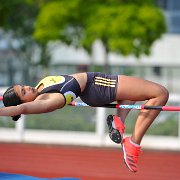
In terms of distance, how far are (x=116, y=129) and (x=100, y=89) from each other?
51cm

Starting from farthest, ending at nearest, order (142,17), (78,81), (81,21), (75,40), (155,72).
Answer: (155,72), (75,40), (81,21), (142,17), (78,81)

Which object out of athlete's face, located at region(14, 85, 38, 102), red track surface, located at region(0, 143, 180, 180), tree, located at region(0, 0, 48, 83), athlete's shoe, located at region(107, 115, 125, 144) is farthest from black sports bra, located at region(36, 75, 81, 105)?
tree, located at region(0, 0, 48, 83)

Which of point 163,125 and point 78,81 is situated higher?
point 78,81

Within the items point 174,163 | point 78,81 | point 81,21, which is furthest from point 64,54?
point 78,81

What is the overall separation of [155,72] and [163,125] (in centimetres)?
2223

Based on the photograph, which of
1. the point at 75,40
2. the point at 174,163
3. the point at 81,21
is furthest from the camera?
the point at 75,40

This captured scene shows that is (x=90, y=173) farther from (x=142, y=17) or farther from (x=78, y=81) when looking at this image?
(x=142, y=17)

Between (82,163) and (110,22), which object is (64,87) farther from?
(110,22)

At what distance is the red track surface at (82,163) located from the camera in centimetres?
1082

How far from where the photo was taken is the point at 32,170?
1116 cm

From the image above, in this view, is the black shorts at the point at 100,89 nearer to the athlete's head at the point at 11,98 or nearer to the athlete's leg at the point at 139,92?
the athlete's leg at the point at 139,92

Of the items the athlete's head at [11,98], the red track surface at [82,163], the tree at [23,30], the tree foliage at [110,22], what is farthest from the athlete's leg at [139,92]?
the tree at [23,30]

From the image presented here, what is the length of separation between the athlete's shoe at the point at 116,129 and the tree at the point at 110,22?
15.5 metres

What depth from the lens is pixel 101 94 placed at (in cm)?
762
